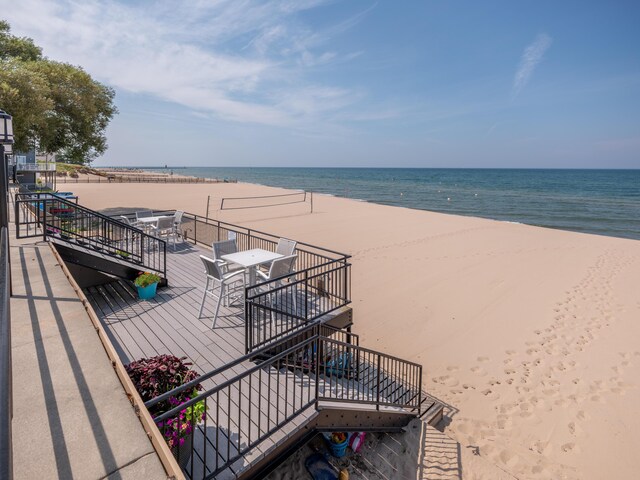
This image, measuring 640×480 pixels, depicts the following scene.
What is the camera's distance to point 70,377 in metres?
3.14

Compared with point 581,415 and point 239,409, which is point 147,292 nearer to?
point 239,409

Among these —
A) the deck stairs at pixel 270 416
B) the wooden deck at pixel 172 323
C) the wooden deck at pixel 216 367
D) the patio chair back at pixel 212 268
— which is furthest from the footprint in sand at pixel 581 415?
the patio chair back at pixel 212 268

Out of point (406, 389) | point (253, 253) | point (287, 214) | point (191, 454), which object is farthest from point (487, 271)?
point (287, 214)

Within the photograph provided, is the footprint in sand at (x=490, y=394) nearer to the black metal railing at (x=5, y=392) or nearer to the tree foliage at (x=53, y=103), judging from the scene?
the black metal railing at (x=5, y=392)

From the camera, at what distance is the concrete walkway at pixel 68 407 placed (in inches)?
89.8

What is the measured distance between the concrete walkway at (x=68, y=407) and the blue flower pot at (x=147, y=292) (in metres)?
2.77

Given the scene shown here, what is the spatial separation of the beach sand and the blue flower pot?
15.7 feet

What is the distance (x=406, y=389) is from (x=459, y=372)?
1.50 meters

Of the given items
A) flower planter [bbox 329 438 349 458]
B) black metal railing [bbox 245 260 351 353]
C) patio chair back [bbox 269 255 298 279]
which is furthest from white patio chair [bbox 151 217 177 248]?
flower planter [bbox 329 438 349 458]

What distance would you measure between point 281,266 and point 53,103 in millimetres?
15048

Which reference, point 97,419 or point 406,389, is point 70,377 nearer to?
point 97,419

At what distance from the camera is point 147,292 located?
7363 millimetres

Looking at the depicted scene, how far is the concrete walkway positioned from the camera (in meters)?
2.28

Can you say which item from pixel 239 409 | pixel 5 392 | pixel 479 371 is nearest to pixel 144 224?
pixel 239 409
